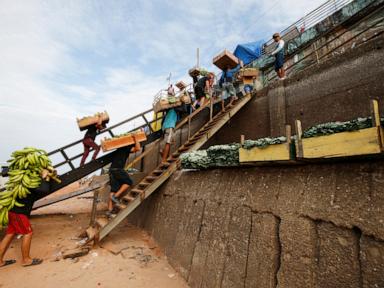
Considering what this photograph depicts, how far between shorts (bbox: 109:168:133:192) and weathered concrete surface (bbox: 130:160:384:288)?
107 inches

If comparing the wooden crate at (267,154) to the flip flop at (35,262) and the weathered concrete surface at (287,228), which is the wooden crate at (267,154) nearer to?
the weathered concrete surface at (287,228)

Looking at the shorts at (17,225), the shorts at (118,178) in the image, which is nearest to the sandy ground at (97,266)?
the shorts at (17,225)

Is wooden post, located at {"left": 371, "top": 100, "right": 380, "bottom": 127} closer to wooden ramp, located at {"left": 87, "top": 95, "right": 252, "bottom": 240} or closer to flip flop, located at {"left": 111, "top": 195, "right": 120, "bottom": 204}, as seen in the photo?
wooden ramp, located at {"left": 87, "top": 95, "right": 252, "bottom": 240}

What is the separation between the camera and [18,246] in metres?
5.62

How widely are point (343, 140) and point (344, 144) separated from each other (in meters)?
0.04

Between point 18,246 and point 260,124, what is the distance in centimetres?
778

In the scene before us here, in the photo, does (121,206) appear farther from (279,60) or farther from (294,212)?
(279,60)

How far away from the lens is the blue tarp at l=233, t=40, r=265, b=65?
60.3 feet

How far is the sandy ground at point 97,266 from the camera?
A: 158 inches

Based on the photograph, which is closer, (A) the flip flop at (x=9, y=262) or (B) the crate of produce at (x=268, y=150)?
(B) the crate of produce at (x=268, y=150)

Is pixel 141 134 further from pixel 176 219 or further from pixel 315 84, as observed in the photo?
pixel 315 84

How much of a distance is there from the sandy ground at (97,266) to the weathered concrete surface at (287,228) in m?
0.61

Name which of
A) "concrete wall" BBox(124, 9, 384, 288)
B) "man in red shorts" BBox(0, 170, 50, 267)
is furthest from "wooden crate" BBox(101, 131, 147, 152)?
"man in red shorts" BBox(0, 170, 50, 267)

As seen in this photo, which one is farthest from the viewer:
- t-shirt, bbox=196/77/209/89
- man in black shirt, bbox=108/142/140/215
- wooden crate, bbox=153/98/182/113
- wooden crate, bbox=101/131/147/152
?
t-shirt, bbox=196/77/209/89
